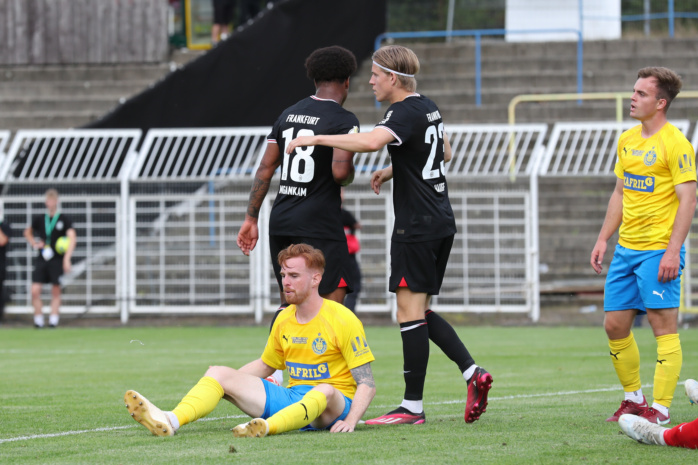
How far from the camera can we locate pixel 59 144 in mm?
18312

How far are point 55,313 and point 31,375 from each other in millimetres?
7012

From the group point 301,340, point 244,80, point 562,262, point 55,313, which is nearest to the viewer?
point 301,340

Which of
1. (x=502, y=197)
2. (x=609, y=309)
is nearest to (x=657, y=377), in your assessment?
(x=609, y=309)

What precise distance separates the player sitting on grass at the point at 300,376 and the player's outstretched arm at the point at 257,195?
0.88m

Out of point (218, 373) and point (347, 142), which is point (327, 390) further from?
point (347, 142)

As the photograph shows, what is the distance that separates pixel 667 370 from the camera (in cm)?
589

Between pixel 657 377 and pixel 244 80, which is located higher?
pixel 244 80

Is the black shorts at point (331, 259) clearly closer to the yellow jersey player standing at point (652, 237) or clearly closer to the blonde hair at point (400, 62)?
the blonde hair at point (400, 62)

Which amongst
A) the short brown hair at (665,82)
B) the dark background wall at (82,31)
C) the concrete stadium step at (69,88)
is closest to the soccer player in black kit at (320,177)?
the short brown hair at (665,82)

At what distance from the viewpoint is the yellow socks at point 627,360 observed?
6219 millimetres

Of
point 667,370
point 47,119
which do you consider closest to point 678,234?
point 667,370

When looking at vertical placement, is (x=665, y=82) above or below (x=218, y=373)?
above

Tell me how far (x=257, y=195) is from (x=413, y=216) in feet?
3.57

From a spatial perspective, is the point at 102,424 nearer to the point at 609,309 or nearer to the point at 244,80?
the point at 609,309
